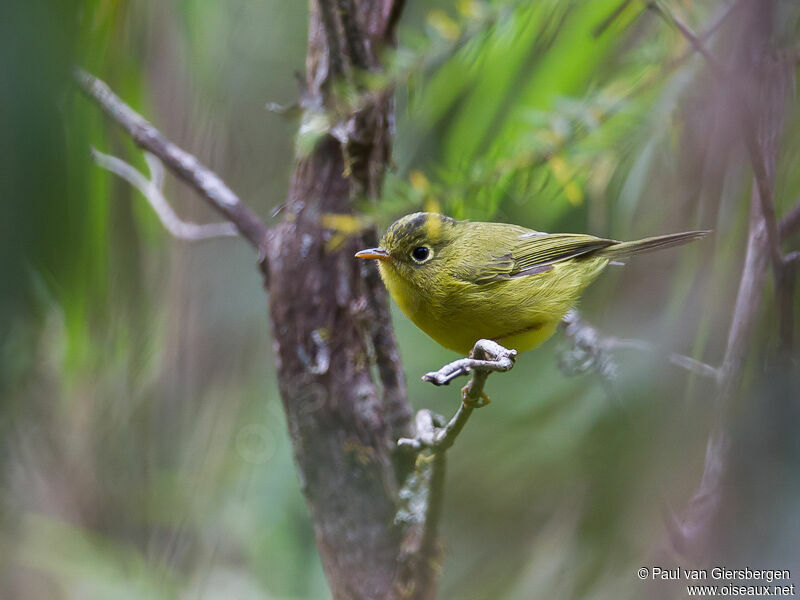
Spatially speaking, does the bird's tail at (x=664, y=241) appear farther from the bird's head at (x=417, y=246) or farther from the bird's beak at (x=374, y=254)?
the bird's head at (x=417, y=246)

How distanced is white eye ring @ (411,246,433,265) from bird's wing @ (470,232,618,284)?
20 centimetres

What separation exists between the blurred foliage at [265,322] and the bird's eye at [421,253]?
1.13 feet

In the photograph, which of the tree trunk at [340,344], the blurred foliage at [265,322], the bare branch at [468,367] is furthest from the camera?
the tree trunk at [340,344]

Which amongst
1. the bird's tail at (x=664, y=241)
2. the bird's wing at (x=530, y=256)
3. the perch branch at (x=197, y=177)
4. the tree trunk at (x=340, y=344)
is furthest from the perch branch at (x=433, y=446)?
the perch branch at (x=197, y=177)

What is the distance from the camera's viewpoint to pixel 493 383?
3.14 metres

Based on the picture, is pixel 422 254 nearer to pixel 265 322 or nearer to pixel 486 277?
pixel 486 277

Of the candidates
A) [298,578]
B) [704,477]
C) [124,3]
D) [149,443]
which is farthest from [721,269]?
[149,443]

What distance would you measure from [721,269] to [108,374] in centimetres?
220

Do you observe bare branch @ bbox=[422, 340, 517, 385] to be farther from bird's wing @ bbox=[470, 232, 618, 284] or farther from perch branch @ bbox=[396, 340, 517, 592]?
bird's wing @ bbox=[470, 232, 618, 284]

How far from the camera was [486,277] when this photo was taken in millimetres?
2750

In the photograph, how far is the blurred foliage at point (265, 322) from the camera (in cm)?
114

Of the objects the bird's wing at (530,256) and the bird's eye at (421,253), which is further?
the bird's eye at (421,253)

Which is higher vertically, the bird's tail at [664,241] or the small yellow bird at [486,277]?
the small yellow bird at [486,277]

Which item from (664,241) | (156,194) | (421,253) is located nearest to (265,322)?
(156,194)
